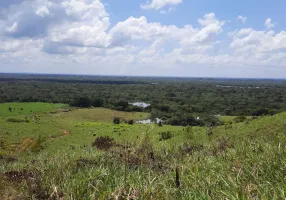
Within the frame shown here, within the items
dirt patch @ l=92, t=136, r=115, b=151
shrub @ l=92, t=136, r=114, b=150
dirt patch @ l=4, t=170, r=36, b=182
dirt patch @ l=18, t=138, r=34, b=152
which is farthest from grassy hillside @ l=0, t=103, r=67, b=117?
→ dirt patch @ l=4, t=170, r=36, b=182

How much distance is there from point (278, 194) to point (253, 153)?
126 inches

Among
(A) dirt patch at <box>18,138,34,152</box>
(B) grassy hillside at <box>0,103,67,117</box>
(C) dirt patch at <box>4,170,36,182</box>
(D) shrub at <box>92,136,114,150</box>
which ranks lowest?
(B) grassy hillside at <box>0,103,67,117</box>

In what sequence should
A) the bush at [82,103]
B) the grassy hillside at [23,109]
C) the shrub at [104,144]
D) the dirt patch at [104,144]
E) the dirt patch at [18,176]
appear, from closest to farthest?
the dirt patch at [18,176], the dirt patch at [104,144], the shrub at [104,144], the grassy hillside at [23,109], the bush at [82,103]

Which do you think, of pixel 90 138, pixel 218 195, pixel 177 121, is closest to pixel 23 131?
pixel 90 138

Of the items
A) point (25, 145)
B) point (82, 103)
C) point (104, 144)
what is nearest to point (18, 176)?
point (104, 144)

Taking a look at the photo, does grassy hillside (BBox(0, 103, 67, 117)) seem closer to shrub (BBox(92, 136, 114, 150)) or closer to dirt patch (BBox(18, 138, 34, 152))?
dirt patch (BBox(18, 138, 34, 152))

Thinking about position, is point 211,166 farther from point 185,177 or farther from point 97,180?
point 97,180

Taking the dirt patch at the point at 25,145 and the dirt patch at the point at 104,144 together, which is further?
the dirt patch at the point at 25,145

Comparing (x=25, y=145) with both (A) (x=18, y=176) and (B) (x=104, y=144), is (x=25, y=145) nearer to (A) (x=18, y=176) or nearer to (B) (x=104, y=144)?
(B) (x=104, y=144)

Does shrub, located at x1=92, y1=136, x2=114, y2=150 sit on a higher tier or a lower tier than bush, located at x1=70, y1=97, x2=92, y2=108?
higher

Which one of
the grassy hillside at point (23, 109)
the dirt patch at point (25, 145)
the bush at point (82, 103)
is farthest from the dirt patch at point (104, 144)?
the bush at point (82, 103)

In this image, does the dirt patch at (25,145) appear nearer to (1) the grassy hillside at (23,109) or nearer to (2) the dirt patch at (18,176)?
(2) the dirt patch at (18,176)

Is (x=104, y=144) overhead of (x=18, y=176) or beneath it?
beneath

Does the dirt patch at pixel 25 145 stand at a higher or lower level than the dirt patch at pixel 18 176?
lower
